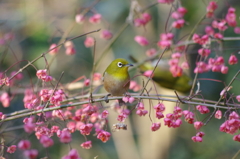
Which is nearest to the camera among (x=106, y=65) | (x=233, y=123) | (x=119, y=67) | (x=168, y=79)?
(x=233, y=123)

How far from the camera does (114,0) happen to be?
6996mm

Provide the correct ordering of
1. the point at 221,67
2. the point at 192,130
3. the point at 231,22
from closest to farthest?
1. the point at 221,67
2. the point at 231,22
3. the point at 192,130

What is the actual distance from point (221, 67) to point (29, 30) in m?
3.55

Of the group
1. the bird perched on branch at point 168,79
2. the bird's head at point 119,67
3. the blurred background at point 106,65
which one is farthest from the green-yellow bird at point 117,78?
the blurred background at point 106,65

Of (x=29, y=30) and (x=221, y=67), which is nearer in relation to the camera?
(x=221, y=67)

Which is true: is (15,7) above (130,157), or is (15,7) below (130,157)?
above

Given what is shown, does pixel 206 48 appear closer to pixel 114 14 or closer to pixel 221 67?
pixel 221 67

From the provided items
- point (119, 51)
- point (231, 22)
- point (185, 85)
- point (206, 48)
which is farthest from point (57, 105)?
point (119, 51)

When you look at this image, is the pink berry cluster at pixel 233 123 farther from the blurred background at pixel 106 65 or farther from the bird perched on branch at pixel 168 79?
the blurred background at pixel 106 65

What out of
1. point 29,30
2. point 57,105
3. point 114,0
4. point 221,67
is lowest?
point 57,105

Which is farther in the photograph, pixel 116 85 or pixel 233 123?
pixel 116 85

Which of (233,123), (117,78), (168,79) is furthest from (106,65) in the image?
(233,123)

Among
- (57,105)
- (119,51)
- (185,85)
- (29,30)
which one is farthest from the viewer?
(119,51)

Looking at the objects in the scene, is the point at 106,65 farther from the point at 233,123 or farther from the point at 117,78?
the point at 233,123
